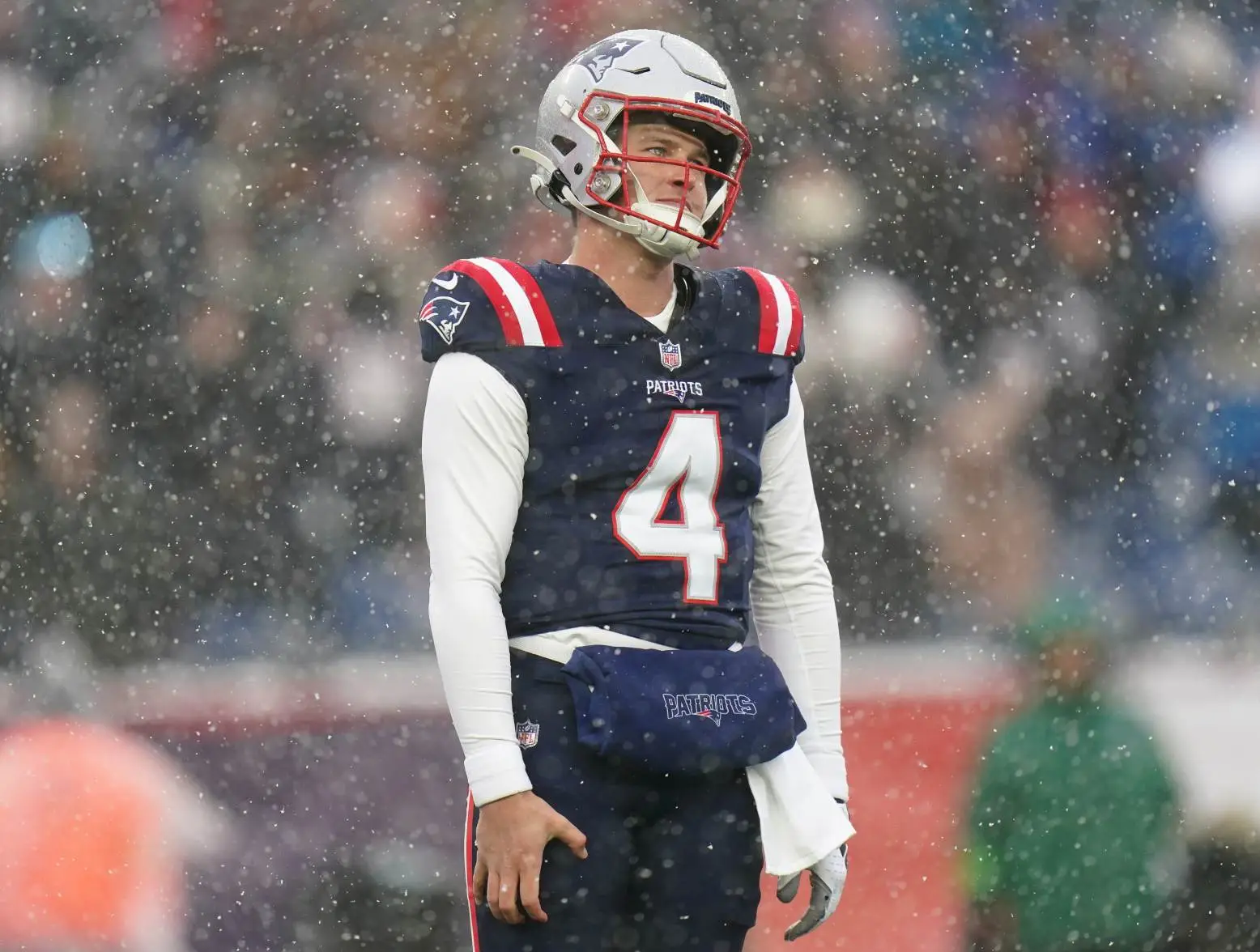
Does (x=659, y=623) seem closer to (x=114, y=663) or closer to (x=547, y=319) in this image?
(x=547, y=319)

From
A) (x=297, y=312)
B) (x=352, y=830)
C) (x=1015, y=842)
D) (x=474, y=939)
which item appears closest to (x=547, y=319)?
(x=474, y=939)

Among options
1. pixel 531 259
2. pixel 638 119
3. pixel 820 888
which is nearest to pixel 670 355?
pixel 638 119

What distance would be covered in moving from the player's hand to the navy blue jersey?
0.16 m

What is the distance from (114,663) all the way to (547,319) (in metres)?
4.11

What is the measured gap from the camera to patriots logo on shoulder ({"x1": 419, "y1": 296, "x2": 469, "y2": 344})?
56.3 inches

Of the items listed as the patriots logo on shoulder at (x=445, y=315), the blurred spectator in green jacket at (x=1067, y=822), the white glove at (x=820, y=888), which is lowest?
the blurred spectator in green jacket at (x=1067, y=822)

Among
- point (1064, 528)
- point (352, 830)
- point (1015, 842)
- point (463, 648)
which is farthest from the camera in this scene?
point (1064, 528)

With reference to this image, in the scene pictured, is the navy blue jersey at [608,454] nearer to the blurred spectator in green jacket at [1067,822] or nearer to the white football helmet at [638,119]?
the white football helmet at [638,119]

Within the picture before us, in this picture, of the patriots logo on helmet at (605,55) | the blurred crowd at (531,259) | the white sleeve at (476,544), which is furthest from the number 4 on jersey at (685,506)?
the blurred crowd at (531,259)

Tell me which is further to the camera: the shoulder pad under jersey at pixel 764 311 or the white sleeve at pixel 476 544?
the shoulder pad under jersey at pixel 764 311

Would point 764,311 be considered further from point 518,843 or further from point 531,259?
point 531,259

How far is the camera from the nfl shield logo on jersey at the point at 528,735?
143 centimetres

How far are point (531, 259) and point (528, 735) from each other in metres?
4.32

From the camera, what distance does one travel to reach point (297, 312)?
6086 mm
